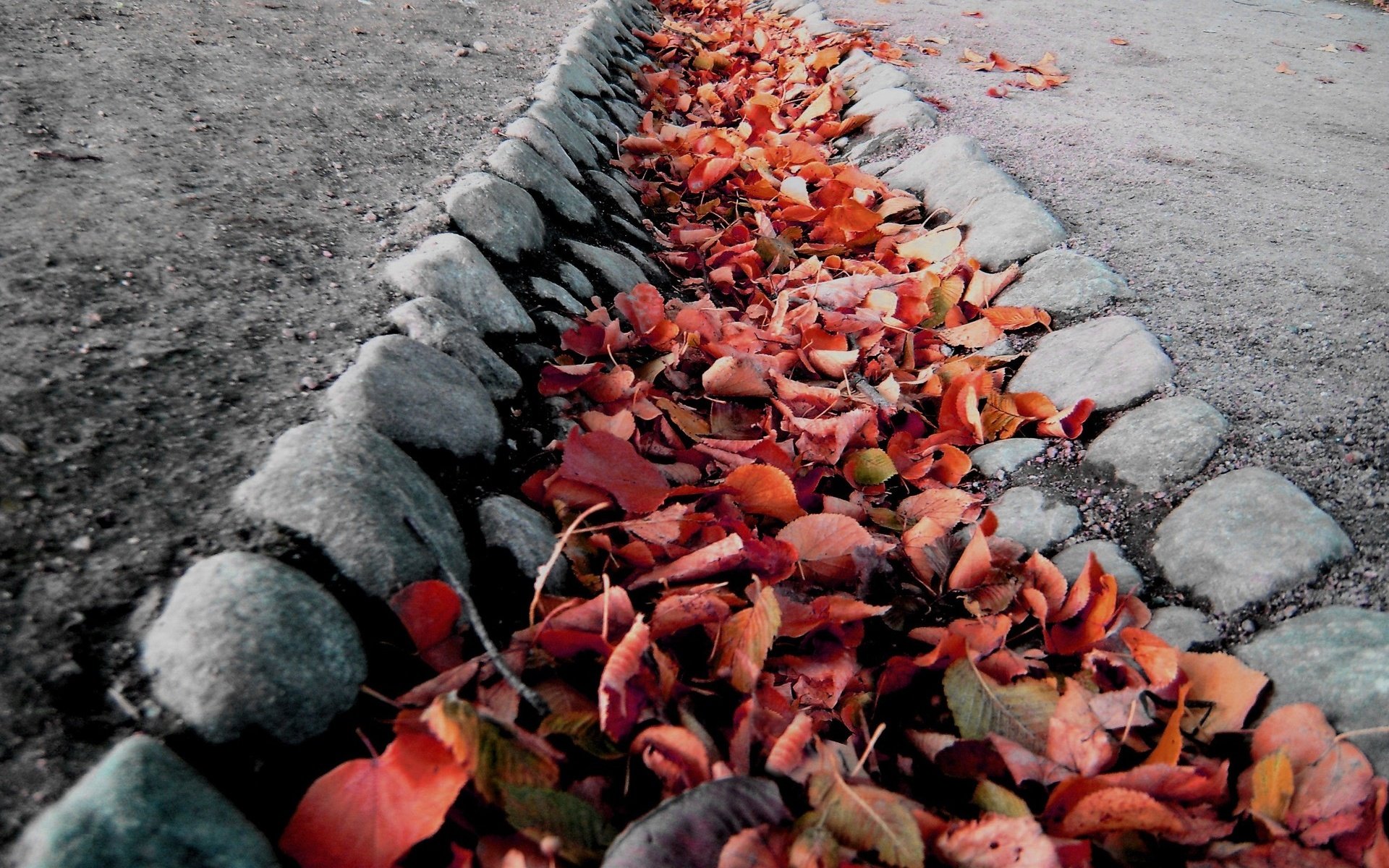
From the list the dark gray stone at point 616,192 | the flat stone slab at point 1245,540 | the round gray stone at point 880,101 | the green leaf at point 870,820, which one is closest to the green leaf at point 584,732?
the green leaf at point 870,820

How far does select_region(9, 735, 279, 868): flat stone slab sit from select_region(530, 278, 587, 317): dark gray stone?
1.03 meters

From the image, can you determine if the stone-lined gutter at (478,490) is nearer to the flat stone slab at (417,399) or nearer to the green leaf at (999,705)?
the flat stone slab at (417,399)

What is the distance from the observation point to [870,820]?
75 centimetres

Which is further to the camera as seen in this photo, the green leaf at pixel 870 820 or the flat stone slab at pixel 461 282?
the flat stone slab at pixel 461 282

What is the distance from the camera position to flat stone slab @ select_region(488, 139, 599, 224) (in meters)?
1.72

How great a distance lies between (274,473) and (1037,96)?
10.3 ft

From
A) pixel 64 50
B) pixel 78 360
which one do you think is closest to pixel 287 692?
pixel 78 360

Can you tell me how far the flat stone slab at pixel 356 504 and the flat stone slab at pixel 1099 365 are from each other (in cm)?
115

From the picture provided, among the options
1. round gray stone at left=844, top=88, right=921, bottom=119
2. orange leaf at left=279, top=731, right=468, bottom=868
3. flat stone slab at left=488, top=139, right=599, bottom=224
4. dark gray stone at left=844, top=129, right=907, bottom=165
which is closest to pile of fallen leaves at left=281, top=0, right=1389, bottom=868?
orange leaf at left=279, top=731, right=468, bottom=868

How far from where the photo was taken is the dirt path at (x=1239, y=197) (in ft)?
4.03

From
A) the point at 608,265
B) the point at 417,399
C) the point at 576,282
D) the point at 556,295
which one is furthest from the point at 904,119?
the point at 417,399

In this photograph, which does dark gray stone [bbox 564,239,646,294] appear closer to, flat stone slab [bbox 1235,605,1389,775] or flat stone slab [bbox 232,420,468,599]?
flat stone slab [bbox 232,420,468,599]

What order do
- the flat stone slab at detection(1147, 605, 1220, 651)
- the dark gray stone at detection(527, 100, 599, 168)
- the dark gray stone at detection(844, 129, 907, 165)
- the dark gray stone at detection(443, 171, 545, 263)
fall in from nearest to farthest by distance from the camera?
the flat stone slab at detection(1147, 605, 1220, 651) < the dark gray stone at detection(443, 171, 545, 263) < the dark gray stone at detection(527, 100, 599, 168) < the dark gray stone at detection(844, 129, 907, 165)

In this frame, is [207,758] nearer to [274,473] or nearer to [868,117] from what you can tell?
[274,473]
